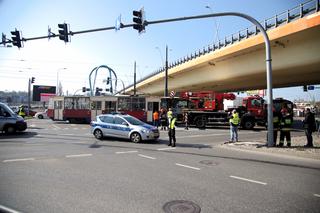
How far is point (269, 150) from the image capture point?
498 inches

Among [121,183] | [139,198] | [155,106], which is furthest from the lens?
[155,106]

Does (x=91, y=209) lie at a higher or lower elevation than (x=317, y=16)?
lower

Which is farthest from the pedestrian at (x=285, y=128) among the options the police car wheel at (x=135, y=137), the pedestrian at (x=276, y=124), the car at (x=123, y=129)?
the police car wheel at (x=135, y=137)

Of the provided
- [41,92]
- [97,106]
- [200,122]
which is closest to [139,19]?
[200,122]

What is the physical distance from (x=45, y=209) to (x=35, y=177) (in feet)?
8.26

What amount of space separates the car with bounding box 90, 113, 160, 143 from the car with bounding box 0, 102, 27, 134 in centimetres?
570

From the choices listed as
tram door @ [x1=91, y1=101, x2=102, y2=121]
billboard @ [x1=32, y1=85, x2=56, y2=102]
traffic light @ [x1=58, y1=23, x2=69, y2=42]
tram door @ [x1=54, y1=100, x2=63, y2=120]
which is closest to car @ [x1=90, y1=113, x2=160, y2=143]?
traffic light @ [x1=58, y1=23, x2=69, y2=42]

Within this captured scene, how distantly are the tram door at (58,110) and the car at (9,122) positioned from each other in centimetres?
1319

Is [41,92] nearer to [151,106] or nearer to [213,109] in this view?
[151,106]

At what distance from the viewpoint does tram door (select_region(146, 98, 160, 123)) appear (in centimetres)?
2959

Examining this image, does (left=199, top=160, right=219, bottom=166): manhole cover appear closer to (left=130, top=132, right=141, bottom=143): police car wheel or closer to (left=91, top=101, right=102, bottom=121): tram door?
(left=130, top=132, right=141, bottom=143): police car wheel

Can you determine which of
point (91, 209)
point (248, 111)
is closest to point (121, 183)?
point (91, 209)

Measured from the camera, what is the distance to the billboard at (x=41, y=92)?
7406 centimetres

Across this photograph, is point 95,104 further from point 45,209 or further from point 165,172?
point 45,209
